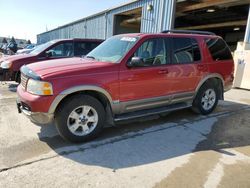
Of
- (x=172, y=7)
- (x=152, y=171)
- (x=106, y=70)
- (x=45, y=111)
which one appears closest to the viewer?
(x=152, y=171)

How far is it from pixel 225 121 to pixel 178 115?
41.3 inches

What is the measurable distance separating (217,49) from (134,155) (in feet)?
11.7

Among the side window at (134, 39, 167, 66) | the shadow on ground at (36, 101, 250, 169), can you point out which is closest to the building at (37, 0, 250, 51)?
the shadow on ground at (36, 101, 250, 169)

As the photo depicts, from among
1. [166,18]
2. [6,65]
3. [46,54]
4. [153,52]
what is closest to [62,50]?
[46,54]

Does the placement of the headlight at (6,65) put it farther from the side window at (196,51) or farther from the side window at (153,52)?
the side window at (196,51)

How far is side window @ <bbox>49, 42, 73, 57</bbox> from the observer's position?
7973mm

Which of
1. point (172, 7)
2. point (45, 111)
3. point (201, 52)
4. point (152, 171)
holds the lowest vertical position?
point (152, 171)

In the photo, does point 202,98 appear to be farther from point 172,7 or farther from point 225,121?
point 172,7

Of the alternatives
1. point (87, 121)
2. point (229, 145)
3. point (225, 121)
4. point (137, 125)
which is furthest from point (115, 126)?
point (225, 121)

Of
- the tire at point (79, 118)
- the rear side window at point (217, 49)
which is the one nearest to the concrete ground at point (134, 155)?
the tire at point (79, 118)

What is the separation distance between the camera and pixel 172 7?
11141mm

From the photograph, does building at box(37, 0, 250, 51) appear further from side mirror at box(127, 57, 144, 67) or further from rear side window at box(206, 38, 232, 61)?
side mirror at box(127, 57, 144, 67)

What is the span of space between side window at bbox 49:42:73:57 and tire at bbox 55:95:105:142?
4644 mm

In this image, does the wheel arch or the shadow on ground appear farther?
the wheel arch
